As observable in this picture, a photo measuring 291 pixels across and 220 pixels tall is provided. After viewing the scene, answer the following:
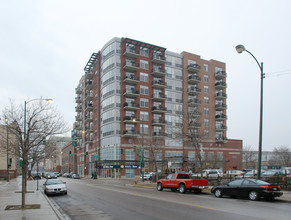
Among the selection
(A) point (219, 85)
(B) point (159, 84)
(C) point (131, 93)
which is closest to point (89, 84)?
(C) point (131, 93)

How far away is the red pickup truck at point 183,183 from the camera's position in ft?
71.2

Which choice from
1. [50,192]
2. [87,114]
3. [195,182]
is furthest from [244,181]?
[87,114]

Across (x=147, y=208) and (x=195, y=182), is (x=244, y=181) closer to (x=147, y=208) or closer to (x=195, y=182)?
(x=195, y=182)

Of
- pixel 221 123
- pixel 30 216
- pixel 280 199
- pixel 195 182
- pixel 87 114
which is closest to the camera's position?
pixel 30 216

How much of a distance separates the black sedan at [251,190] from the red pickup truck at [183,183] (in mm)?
2604

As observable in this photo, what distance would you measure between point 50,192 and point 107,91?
1770 inches

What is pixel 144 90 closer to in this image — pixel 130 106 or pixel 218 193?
pixel 130 106

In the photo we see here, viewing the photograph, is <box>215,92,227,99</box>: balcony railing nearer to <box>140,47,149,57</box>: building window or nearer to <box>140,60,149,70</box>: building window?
<box>140,60,149,70</box>: building window

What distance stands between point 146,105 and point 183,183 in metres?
44.7

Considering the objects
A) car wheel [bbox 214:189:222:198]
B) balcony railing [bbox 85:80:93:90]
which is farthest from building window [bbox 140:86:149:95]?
car wheel [bbox 214:189:222:198]

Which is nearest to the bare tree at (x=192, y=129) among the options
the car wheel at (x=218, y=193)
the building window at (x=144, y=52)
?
the car wheel at (x=218, y=193)

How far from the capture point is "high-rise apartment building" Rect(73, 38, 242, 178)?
6238 cm

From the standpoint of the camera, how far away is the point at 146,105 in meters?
66.4

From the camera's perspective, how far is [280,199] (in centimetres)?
1672
